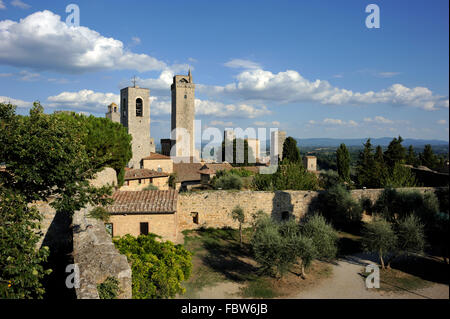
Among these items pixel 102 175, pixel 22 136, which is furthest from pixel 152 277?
pixel 102 175

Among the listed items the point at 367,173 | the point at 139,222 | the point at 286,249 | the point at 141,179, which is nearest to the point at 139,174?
the point at 141,179

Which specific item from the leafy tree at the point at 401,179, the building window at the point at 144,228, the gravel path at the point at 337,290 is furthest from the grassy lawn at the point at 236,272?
the leafy tree at the point at 401,179

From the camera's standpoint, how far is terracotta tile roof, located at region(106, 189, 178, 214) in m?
13.7

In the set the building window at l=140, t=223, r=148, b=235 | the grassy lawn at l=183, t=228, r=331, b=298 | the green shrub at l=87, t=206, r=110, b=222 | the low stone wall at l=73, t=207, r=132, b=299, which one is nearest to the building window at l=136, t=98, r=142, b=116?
the grassy lawn at l=183, t=228, r=331, b=298

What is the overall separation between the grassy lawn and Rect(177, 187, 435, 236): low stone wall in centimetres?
195

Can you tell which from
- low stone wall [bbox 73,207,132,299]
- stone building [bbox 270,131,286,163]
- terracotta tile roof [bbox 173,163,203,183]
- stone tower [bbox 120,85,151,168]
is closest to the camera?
low stone wall [bbox 73,207,132,299]

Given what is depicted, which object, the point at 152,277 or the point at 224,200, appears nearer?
the point at 152,277

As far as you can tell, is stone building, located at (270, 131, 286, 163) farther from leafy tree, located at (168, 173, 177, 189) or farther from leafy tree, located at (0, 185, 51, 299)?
leafy tree, located at (0, 185, 51, 299)

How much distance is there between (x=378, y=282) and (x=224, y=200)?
9.58m

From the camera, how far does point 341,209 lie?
19.3 meters

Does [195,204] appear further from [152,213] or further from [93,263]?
[93,263]

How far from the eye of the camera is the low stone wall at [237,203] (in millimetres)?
18125

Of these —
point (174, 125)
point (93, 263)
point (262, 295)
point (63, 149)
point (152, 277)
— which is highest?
point (174, 125)

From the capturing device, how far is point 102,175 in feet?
58.7
